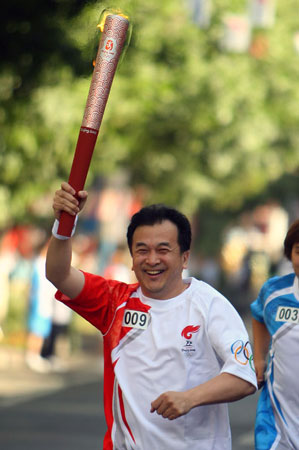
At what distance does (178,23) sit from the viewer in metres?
19.4

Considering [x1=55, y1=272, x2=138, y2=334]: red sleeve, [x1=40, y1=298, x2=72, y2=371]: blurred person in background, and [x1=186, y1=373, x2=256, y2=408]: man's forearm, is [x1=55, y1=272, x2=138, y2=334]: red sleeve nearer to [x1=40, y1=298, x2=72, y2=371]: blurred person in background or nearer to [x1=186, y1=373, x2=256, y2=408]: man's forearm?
[x1=186, y1=373, x2=256, y2=408]: man's forearm

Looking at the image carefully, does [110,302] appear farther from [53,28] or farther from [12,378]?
[12,378]

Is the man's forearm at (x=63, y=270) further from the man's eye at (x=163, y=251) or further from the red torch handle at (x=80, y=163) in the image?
the man's eye at (x=163, y=251)

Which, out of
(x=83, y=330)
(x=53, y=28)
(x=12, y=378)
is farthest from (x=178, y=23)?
(x=53, y=28)

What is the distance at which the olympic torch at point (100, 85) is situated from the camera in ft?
13.1

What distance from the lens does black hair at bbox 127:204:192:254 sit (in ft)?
14.6

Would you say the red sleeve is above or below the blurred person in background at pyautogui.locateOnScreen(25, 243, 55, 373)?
below

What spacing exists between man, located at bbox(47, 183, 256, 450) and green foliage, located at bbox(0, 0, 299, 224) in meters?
7.46

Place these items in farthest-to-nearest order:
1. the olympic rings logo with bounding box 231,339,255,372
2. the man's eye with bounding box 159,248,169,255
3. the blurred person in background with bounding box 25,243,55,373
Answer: the blurred person in background with bounding box 25,243,55,373, the man's eye with bounding box 159,248,169,255, the olympic rings logo with bounding box 231,339,255,372

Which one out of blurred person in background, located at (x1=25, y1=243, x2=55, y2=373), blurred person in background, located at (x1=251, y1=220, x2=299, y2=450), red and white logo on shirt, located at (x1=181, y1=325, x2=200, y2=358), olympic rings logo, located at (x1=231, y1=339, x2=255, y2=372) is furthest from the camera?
blurred person in background, located at (x1=25, y1=243, x2=55, y2=373)

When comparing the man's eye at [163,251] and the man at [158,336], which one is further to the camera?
the man's eye at [163,251]

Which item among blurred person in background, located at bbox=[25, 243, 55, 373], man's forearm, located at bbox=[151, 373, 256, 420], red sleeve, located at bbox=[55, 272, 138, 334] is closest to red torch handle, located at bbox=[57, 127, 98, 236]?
red sleeve, located at bbox=[55, 272, 138, 334]

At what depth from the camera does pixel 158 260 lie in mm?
4375

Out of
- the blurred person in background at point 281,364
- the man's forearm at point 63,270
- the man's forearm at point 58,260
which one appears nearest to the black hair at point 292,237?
the blurred person in background at point 281,364
